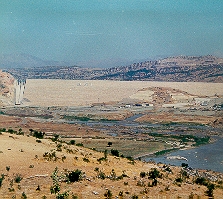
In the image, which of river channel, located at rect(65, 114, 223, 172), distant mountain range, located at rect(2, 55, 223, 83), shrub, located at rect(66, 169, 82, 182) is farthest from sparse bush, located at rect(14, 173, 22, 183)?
distant mountain range, located at rect(2, 55, 223, 83)

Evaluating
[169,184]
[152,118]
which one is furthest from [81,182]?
[152,118]

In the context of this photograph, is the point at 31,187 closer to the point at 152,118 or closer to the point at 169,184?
the point at 169,184

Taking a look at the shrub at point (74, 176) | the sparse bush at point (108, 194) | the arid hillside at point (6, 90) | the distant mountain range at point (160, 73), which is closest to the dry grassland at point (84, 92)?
the arid hillside at point (6, 90)

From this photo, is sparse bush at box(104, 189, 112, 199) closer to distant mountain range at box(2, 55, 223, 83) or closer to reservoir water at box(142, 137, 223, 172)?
reservoir water at box(142, 137, 223, 172)

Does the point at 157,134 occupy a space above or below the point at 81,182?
below

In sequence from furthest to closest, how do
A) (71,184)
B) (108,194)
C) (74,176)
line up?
(74,176) → (71,184) → (108,194)

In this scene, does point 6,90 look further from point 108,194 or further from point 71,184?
point 108,194

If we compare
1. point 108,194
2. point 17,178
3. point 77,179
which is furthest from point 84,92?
point 108,194

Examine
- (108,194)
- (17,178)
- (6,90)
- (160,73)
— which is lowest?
(108,194)

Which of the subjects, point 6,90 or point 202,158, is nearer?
point 202,158
